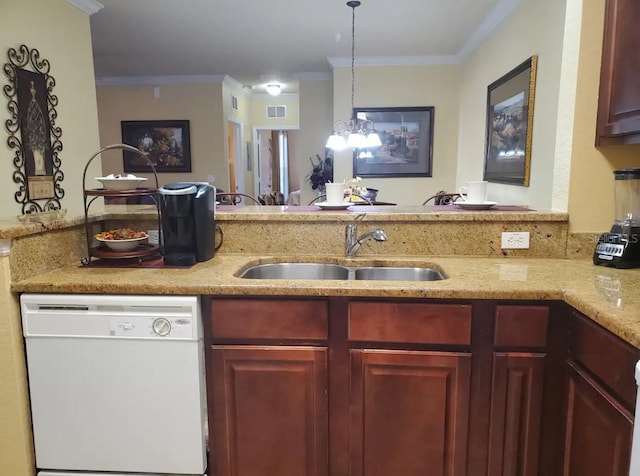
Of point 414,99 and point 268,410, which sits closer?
point 268,410

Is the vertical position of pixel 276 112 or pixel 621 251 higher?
pixel 276 112

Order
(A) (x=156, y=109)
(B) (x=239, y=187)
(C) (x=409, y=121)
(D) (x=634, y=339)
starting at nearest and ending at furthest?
(D) (x=634, y=339) < (C) (x=409, y=121) < (A) (x=156, y=109) < (B) (x=239, y=187)

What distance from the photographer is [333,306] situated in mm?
1455

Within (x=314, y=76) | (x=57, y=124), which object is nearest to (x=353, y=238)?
(x=57, y=124)

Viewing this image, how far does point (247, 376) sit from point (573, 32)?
5.98 ft

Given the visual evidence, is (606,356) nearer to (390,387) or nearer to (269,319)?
(390,387)

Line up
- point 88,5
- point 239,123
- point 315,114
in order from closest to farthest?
point 88,5, point 315,114, point 239,123

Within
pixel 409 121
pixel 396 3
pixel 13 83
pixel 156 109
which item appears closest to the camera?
pixel 13 83

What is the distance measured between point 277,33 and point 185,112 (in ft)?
8.77

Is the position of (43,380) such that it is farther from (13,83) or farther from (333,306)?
(13,83)

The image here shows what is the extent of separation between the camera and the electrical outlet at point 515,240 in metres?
1.86

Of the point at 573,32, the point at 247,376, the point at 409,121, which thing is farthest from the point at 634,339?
A: the point at 409,121

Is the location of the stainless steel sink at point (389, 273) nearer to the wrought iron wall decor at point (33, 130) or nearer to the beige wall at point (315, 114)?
the wrought iron wall decor at point (33, 130)

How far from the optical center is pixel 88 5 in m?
3.52
